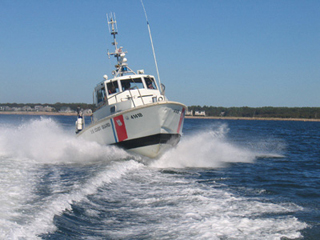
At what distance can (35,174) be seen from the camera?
29.2 ft

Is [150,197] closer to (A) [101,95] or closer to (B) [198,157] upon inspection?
(B) [198,157]

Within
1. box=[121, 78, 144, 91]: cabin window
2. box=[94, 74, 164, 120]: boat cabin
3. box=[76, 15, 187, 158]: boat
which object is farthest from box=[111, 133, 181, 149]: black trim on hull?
box=[121, 78, 144, 91]: cabin window

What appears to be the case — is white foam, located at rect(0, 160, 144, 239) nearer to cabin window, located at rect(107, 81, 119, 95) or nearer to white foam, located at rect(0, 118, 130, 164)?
white foam, located at rect(0, 118, 130, 164)

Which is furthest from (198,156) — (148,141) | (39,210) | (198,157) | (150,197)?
(39,210)

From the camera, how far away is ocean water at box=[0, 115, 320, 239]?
478 cm

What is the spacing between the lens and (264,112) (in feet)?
531

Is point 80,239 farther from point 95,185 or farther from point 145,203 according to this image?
point 95,185

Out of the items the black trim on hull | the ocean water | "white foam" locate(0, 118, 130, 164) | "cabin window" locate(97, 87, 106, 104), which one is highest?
"cabin window" locate(97, 87, 106, 104)

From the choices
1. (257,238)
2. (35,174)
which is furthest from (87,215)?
(35,174)

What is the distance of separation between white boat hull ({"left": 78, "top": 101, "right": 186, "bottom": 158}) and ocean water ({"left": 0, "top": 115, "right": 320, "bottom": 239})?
0.44 meters

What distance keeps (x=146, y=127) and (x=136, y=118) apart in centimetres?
48

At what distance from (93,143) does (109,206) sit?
706 cm

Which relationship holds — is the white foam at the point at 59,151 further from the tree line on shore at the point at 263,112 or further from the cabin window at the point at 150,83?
the tree line on shore at the point at 263,112

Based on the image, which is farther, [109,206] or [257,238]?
[109,206]
